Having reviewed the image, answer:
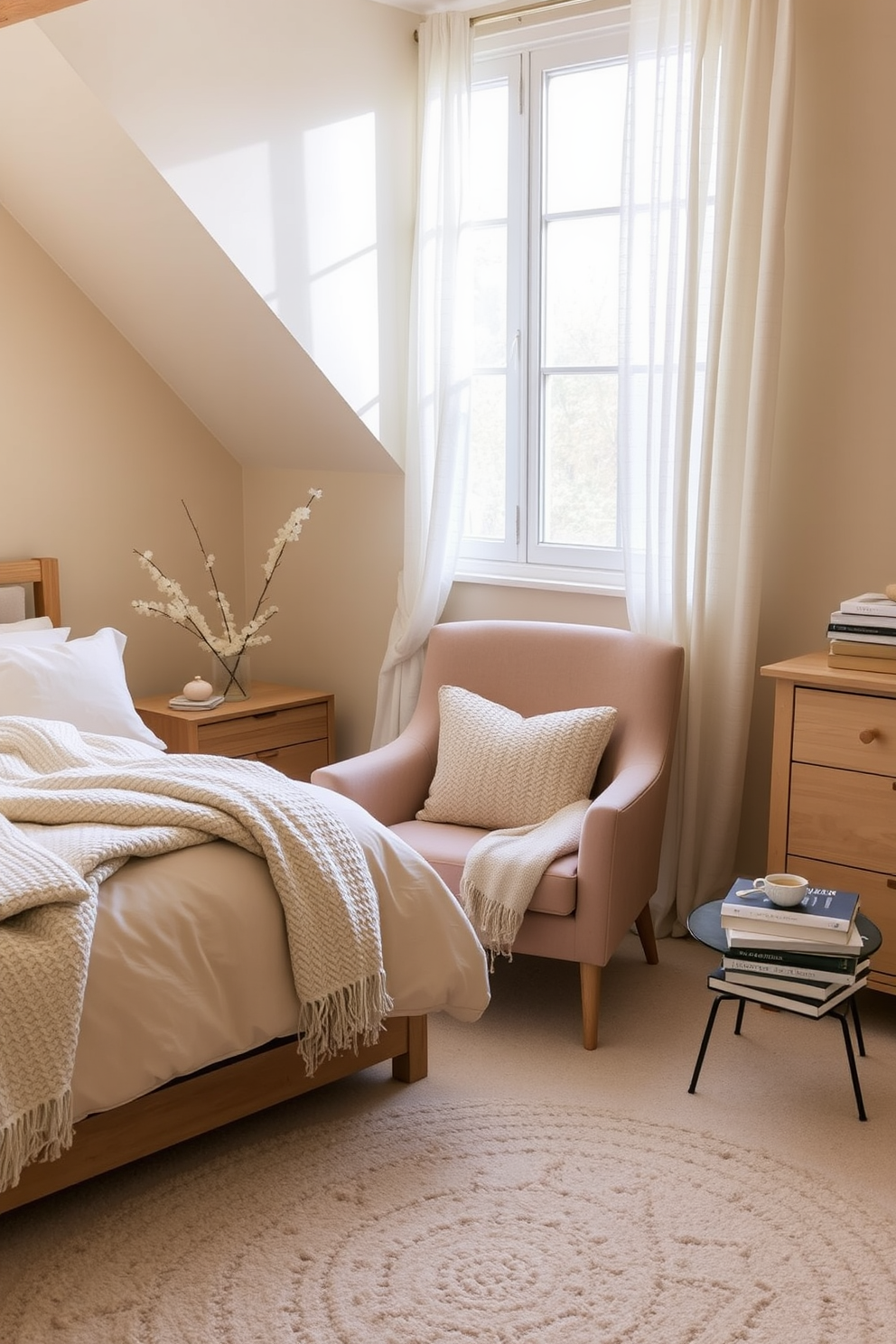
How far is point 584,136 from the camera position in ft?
12.1

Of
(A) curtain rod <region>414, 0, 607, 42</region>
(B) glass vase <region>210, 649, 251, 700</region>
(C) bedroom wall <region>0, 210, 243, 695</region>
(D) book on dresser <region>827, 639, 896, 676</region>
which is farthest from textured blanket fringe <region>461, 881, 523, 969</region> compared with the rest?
(A) curtain rod <region>414, 0, 607, 42</region>

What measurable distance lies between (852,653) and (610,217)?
58.7 inches

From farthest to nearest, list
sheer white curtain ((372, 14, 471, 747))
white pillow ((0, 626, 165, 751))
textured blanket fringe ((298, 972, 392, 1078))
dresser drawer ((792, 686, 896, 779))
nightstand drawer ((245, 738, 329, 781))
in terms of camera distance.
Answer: nightstand drawer ((245, 738, 329, 781))
sheer white curtain ((372, 14, 471, 747))
white pillow ((0, 626, 165, 751))
dresser drawer ((792, 686, 896, 779))
textured blanket fringe ((298, 972, 392, 1078))

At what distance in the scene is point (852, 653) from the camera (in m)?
2.99

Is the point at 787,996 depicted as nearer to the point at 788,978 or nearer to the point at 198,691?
the point at 788,978

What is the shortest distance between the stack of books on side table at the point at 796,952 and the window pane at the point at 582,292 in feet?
5.87

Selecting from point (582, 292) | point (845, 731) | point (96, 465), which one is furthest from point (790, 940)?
point (96, 465)

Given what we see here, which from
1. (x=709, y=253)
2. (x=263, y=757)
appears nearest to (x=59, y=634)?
(x=263, y=757)

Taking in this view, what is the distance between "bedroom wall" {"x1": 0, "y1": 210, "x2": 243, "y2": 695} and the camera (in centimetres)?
389

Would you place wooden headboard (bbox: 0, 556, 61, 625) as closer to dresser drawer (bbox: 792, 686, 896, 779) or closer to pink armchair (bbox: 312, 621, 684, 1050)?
pink armchair (bbox: 312, 621, 684, 1050)

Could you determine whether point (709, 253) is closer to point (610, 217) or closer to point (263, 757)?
point (610, 217)

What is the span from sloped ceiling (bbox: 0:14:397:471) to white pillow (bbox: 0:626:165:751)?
0.99 meters

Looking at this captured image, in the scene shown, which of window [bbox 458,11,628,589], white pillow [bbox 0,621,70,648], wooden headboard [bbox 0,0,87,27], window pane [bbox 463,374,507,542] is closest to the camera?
wooden headboard [bbox 0,0,87,27]

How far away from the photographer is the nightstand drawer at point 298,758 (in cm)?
410
